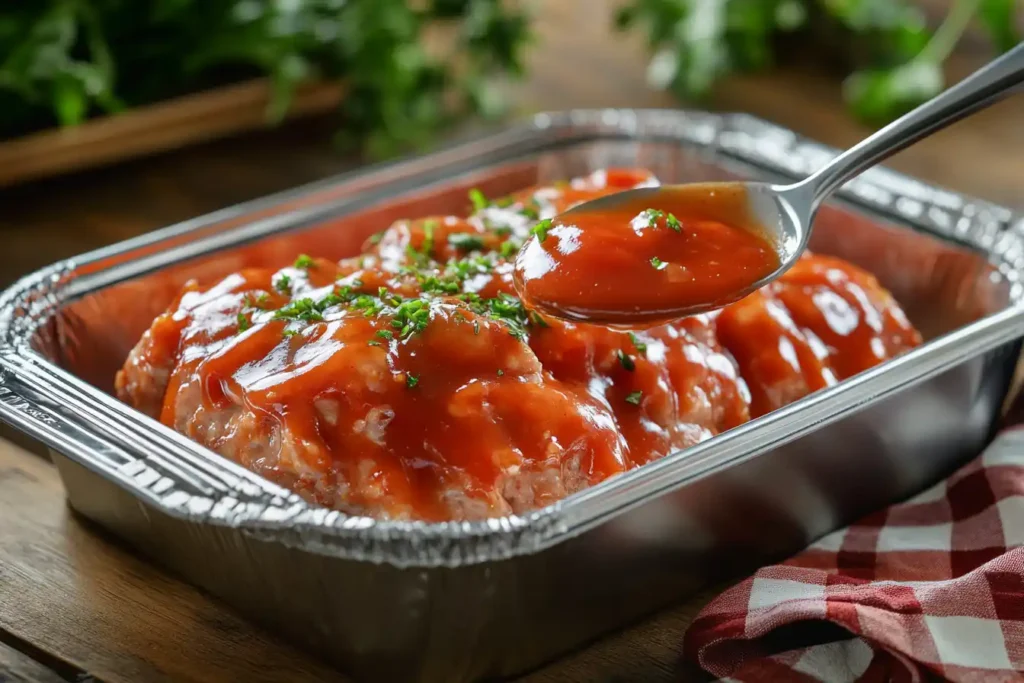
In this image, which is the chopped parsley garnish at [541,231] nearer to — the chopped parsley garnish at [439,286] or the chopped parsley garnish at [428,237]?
the chopped parsley garnish at [439,286]

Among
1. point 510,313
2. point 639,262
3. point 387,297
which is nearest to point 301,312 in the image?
point 387,297

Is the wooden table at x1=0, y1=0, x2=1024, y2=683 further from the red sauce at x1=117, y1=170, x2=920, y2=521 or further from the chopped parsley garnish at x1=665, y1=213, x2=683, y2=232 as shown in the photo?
the chopped parsley garnish at x1=665, y1=213, x2=683, y2=232

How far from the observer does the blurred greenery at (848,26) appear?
14.8 ft

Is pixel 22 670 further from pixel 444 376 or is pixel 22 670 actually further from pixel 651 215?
pixel 651 215

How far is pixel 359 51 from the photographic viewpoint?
14.0 feet

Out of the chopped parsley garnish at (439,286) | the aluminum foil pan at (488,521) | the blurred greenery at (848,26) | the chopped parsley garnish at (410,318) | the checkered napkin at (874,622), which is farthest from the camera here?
the blurred greenery at (848,26)

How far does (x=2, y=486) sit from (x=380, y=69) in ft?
6.92

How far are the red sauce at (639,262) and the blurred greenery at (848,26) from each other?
2.16 meters

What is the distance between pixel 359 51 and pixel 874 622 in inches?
112

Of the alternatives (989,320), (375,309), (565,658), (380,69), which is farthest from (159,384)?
(380,69)

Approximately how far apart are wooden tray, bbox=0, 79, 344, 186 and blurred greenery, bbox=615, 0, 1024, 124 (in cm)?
124

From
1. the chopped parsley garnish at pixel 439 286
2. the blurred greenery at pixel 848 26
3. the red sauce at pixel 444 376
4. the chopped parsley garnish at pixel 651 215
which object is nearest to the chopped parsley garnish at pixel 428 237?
the red sauce at pixel 444 376

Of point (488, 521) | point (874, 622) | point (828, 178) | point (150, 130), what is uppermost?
point (150, 130)

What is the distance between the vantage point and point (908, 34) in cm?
473
